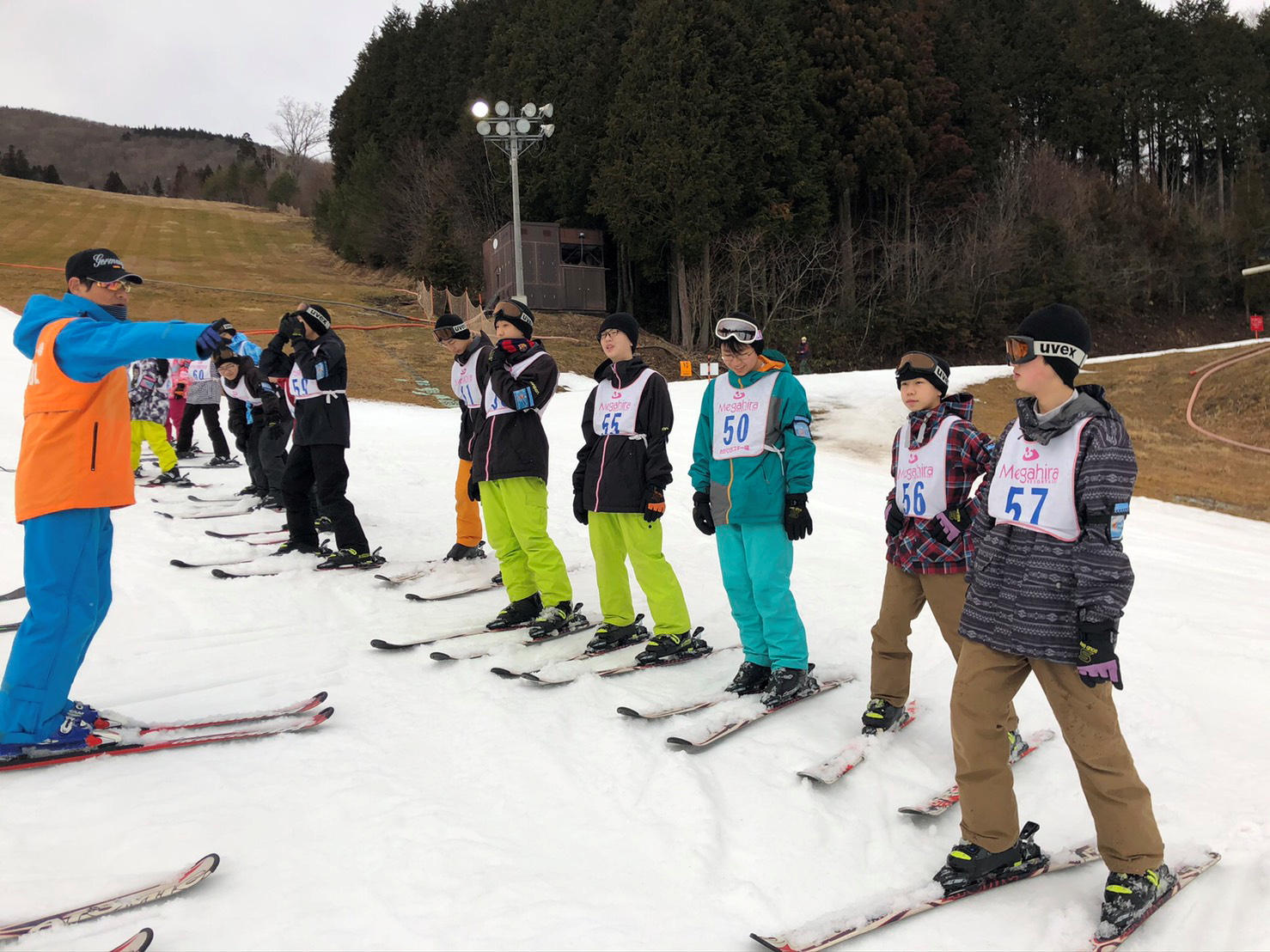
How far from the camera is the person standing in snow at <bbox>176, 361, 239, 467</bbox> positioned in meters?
10.6

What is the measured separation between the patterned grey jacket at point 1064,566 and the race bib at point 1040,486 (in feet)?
0.08

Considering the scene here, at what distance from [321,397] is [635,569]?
3.12 metres

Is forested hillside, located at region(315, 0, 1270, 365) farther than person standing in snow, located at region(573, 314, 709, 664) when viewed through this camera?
Yes

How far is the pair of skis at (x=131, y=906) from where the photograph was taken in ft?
7.77

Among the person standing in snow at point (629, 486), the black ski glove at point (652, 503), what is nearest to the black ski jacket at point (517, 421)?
the person standing in snow at point (629, 486)

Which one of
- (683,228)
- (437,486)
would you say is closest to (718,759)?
(437,486)

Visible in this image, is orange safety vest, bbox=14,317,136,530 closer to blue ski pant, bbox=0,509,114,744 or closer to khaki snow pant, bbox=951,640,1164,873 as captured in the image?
blue ski pant, bbox=0,509,114,744

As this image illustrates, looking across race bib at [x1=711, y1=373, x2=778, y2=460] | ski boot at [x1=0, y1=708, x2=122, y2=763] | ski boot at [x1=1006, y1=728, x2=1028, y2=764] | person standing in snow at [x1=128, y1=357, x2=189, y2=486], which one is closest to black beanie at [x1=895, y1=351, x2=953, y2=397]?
race bib at [x1=711, y1=373, x2=778, y2=460]

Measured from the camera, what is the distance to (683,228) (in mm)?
28484

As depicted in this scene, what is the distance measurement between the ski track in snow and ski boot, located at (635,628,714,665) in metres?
0.12

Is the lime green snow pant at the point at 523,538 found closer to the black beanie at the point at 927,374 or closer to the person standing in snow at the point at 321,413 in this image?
the person standing in snow at the point at 321,413

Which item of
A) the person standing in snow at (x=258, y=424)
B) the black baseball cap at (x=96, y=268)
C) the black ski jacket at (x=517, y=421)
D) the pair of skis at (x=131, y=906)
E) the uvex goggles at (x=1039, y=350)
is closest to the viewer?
the pair of skis at (x=131, y=906)

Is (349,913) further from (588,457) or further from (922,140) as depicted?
(922,140)

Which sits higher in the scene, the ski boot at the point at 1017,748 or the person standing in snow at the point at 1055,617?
the person standing in snow at the point at 1055,617
